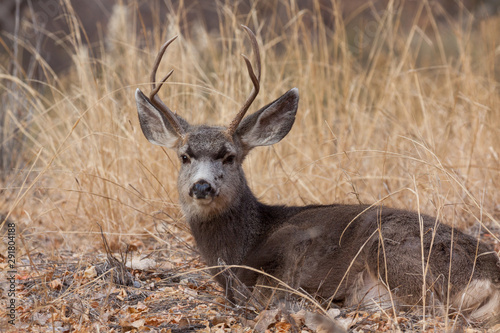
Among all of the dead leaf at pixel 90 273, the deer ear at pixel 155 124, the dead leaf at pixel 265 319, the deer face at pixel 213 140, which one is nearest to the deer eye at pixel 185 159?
the deer face at pixel 213 140

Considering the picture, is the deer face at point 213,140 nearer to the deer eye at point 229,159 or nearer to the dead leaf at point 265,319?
the deer eye at point 229,159

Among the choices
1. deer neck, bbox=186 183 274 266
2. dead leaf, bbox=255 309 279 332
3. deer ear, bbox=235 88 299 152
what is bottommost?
dead leaf, bbox=255 309 279 332

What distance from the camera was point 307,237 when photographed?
4.86m

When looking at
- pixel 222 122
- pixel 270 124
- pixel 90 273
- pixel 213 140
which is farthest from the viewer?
pixel 222 122

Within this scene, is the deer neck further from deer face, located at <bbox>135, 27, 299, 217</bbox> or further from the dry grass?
the dry grass

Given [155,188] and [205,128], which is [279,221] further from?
[155,188]

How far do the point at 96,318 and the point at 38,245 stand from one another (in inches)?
83.7

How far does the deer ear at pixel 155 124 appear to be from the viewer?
5398 millimetres

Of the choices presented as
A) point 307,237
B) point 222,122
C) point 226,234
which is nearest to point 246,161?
point 222,122

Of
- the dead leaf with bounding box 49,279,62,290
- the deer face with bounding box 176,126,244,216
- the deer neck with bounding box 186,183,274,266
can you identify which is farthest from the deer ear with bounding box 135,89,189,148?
the dead leaf with bounding box 49,279,62,290

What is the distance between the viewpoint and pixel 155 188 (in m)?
6.55

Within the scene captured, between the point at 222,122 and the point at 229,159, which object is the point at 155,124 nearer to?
the point at 229,159

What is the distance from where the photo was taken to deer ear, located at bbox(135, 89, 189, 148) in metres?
5.40

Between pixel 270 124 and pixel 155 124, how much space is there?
3.05 ft
